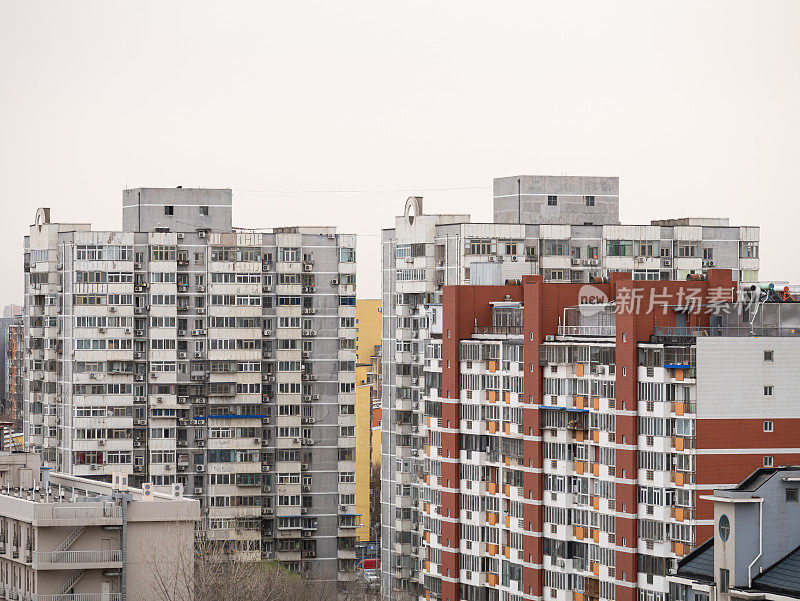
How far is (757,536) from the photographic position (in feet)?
155

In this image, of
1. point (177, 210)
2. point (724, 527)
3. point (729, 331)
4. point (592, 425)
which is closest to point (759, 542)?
point (724, 527)

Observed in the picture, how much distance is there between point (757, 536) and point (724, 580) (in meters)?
1.65

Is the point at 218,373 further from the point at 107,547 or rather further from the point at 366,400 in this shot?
the point at 107,547

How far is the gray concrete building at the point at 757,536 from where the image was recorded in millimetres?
47125

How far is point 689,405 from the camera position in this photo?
56.9m

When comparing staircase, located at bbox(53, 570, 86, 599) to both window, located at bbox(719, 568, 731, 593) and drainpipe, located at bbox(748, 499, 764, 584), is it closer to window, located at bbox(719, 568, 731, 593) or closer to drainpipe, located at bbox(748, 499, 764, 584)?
window, located at bbox(719, 568, 731, 593)

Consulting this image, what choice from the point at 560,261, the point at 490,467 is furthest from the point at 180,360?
the point at 490,467

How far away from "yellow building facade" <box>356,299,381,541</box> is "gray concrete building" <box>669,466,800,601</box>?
222 ft

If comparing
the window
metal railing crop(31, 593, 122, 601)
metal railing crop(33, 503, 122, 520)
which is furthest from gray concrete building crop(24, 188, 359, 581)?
the window

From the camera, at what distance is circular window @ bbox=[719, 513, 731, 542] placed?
156 feet

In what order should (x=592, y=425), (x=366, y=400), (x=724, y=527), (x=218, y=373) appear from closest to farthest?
(x=724, y=527)
(x=592, y=425)
(x=218, y=373)
(x=366, y=400)

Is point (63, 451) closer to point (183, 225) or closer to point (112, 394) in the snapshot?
point (112, 394)

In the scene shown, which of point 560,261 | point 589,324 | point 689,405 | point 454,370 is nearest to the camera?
point 689,405

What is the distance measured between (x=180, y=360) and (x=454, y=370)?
25.5 meters
